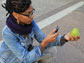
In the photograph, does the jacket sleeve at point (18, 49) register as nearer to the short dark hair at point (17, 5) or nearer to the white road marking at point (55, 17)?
the short dark hair at point (17, 5)

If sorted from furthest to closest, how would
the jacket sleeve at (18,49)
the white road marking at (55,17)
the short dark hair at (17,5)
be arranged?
the white road marking at (55,17) → the jacket sleeve at (18,49) → the short dark hair at (17,5)

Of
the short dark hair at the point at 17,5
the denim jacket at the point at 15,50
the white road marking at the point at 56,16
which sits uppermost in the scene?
the short dark hair at the point at 17,5

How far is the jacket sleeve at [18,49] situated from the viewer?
6.26ft

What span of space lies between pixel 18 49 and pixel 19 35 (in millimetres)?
155

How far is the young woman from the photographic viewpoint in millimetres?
1840

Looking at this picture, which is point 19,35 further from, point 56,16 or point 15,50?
point 56,16

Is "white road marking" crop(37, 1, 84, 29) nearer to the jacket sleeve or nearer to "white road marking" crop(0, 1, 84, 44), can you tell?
"white road marking" crop(0, 1, 84, 44)

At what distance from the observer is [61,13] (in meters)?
5.30

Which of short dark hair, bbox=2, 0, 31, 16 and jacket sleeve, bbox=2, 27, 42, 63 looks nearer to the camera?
short dark hair, bbox=2, 0, 31, 16

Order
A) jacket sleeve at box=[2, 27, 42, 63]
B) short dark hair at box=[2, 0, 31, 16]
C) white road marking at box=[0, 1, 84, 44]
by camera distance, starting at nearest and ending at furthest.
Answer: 1. short dark hair at box=[2, 0, 31, 16]
2. jacket sleeve at box=[2, 27, 42, 63]
3. white road marking at box=[0, 1, 84, 44]

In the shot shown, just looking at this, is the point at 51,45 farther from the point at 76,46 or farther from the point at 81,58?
the point at 76,46

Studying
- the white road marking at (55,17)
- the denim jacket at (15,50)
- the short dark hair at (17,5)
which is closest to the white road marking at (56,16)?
the white road marking at (55,17)

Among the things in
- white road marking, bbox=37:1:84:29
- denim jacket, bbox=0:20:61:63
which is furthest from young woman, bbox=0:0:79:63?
white road marking, bbox=37:1:84:29

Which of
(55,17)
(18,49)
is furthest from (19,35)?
(55,17)
